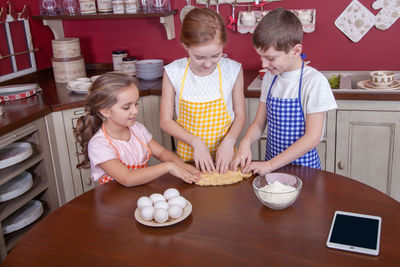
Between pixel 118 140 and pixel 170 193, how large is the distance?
50 cm

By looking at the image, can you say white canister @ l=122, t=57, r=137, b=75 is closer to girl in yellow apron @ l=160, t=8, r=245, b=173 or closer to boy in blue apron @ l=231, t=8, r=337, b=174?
girl in yellow apron @ l=160, t=8, r=245, b=173

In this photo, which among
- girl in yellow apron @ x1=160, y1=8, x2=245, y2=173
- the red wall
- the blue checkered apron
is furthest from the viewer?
the red wall

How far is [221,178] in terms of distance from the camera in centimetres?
145

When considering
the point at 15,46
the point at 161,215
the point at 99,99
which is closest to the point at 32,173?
the point at 15,46

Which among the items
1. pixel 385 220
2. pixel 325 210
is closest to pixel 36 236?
pixel 325 210

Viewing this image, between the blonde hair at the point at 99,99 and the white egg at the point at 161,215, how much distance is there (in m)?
0.59

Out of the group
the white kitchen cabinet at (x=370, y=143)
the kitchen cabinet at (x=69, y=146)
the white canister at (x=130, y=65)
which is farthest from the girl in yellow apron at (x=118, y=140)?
the white canister at (x=130, y=65)

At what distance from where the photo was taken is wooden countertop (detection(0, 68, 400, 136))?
2227mm

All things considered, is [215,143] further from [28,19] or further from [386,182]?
[28,19]

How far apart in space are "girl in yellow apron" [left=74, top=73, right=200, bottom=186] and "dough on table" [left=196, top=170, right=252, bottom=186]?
28mm

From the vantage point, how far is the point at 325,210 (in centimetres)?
124

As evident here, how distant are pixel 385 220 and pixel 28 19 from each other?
2855mm

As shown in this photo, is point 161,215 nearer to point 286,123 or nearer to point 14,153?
point 286,123

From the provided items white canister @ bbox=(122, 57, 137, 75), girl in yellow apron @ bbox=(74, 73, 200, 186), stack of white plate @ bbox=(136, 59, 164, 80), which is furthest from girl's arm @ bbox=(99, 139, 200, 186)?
white canister @ bbox=(122, 57, 137, 75)
